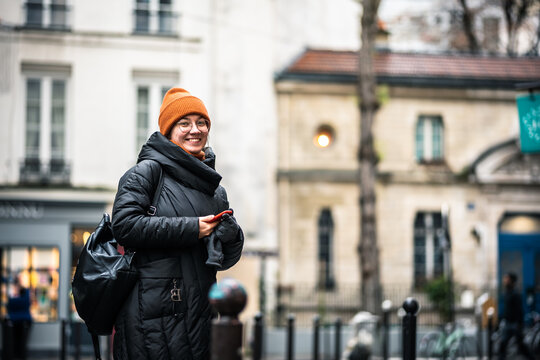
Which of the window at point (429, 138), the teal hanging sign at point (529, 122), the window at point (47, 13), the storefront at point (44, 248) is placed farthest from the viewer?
the window at point (429, 138)

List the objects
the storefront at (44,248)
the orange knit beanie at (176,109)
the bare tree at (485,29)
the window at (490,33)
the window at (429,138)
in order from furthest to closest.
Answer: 1. the window at (490,33)
2. the bare tree at (485,29)
3. the window at (429,138)
4. the storefront at (44,248)
5. the orange knit beanie at (176,109)

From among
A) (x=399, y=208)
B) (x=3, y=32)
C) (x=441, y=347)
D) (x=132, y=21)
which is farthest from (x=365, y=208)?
(x=3, y=32)

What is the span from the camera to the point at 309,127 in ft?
78.8

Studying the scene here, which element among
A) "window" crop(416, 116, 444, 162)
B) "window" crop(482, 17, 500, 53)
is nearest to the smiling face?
"window" crop(416, 116, 444, 162)

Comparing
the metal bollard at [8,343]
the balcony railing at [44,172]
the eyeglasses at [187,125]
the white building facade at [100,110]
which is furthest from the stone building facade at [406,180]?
the eyeglasses at [187,125]

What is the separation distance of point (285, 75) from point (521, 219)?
308 inches

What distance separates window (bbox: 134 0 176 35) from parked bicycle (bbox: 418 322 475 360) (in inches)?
422

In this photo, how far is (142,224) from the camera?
14.0 feet

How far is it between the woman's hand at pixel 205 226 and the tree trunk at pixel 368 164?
16.5 m

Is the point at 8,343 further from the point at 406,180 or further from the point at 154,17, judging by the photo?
the point at 406,180

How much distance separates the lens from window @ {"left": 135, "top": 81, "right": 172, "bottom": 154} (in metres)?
22.9

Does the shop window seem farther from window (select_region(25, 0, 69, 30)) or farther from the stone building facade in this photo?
the stone building facade

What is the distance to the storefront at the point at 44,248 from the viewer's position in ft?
70.9

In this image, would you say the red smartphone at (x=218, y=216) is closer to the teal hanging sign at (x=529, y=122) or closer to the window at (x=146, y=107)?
the teal hanging sign at (x=529, y=122)
